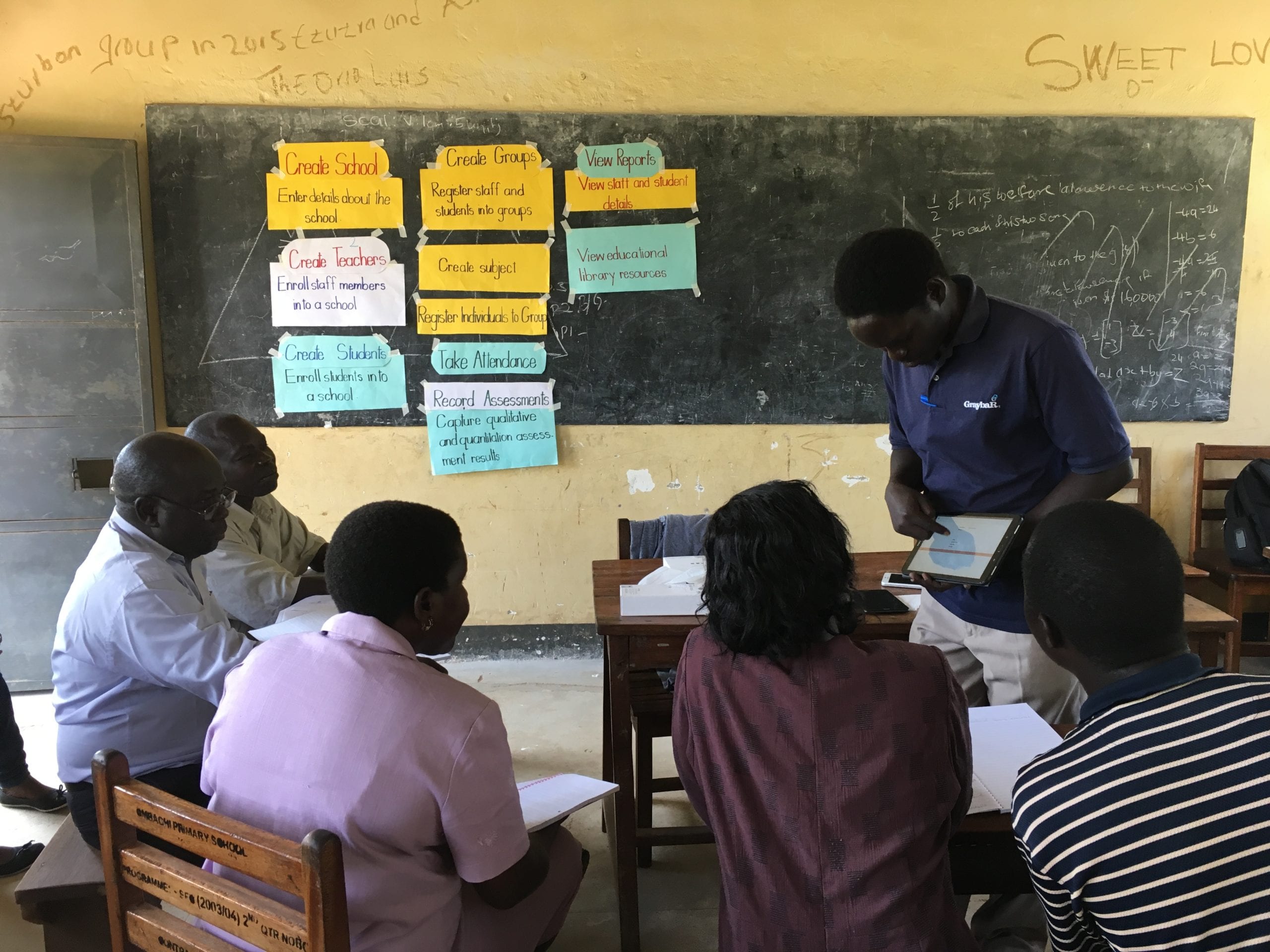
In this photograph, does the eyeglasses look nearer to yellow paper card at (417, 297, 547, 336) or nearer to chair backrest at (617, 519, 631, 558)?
chair backrest at (617, 519, 631, 558)

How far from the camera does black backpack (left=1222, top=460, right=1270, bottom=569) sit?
3.38 m

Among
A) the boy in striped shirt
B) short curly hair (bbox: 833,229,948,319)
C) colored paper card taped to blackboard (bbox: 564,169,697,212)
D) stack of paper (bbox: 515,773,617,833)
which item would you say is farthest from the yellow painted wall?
the boy in striped shirt

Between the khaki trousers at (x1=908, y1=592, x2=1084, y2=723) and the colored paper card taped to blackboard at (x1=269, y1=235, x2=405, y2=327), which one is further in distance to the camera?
the colored paper card taped to blackboard at (x1=269, y1=235, x2=405, y2=327)

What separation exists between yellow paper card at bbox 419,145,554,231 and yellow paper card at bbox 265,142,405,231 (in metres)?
0.14

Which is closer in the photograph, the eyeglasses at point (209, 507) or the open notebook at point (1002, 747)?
the open notebook at point (1002, 747)

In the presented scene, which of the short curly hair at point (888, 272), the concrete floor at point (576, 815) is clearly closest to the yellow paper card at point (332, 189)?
the concrete floor at point (576, 815)

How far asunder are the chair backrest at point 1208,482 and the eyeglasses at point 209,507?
142 inches

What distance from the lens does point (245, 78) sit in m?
3.54

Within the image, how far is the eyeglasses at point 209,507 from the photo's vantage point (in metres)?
1.65

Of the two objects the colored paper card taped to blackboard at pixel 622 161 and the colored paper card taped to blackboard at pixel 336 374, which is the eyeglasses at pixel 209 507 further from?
the colored paper card taped to blackboard at pixel 622 161

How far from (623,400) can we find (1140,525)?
2.88 metres

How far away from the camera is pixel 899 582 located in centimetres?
208

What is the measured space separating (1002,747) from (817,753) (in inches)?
16.7

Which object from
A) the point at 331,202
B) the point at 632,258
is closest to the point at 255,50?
the point at 331,202
